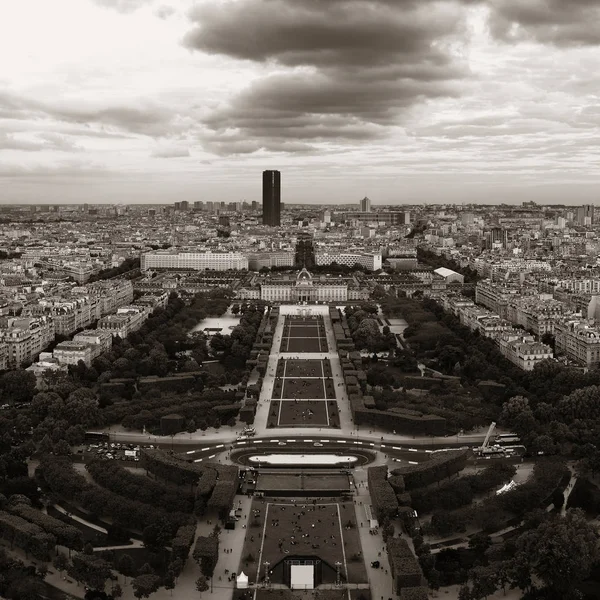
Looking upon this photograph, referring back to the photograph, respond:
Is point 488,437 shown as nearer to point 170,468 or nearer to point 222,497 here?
point 222,497

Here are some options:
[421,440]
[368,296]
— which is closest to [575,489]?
[421,440]

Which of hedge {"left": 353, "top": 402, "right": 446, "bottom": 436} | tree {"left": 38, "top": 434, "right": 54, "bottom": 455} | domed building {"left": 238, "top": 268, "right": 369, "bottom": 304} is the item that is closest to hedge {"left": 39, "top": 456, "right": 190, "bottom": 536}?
tree {"left": 38, "top": 434, "right": 54, "bottom": 455}

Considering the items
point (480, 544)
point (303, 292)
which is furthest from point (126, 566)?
point (303, 292)

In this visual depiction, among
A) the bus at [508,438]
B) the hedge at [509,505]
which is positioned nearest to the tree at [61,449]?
the hedge at [509,505]

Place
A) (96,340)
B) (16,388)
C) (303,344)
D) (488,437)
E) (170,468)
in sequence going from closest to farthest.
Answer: (170,468) < (488,437) < (16,388) < (96,340) < (303,344)

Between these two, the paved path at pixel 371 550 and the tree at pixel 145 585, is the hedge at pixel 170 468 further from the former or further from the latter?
the tree at pixel 145 585

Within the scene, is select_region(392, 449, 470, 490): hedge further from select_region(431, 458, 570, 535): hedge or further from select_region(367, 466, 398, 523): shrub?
select_region(431, 458, 570, 535): hedge
